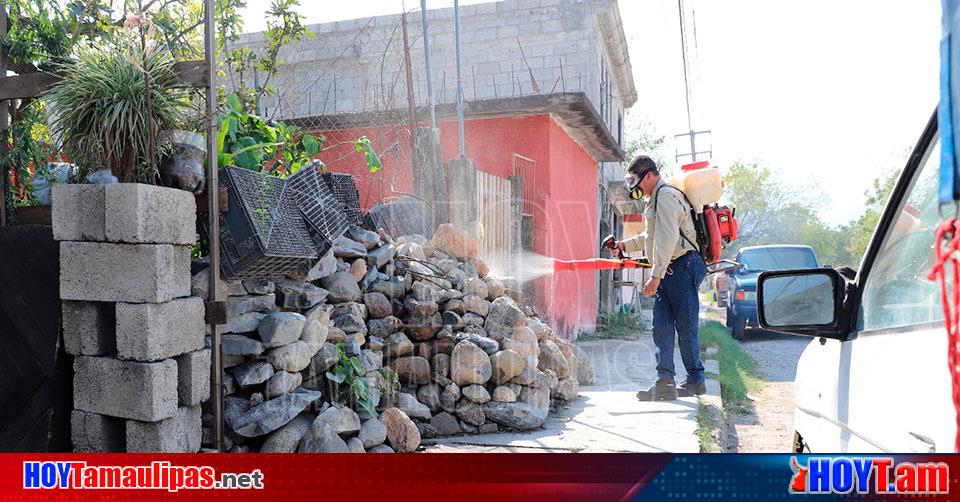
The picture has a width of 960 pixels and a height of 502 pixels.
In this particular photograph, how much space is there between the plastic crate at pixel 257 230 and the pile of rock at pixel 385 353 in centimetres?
16

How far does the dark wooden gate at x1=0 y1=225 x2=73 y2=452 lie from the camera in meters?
2.95

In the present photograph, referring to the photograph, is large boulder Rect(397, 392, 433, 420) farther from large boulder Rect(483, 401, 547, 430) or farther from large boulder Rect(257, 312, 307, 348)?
large boulder Rect(257, 312, 307, 348)

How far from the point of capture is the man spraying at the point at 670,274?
4445 mm

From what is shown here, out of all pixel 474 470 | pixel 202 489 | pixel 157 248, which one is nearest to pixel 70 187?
pixel 157 248

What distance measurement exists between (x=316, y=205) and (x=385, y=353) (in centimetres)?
115

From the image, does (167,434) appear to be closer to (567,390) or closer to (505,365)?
(505,365)

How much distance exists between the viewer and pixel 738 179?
6.56 m

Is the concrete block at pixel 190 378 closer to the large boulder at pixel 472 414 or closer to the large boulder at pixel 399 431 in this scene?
the large boulder at pixel 399 431

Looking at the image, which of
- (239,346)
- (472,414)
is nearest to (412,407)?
(472,414)

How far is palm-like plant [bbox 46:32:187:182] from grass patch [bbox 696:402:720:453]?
3.27 meters

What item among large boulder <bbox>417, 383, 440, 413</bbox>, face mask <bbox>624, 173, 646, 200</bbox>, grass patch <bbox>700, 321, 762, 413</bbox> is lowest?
grass patch <bbox>700, 321, 762, 413</bbox>

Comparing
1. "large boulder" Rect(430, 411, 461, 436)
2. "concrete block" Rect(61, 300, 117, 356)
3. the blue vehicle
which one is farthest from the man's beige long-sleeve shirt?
"concrete block" Rect(61, 300, 117, 356)

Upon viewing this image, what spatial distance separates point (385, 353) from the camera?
4531 mm

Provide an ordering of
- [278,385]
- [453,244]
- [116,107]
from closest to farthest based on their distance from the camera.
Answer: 1. [116,107]
2. [278,385]
3. [453,244]
